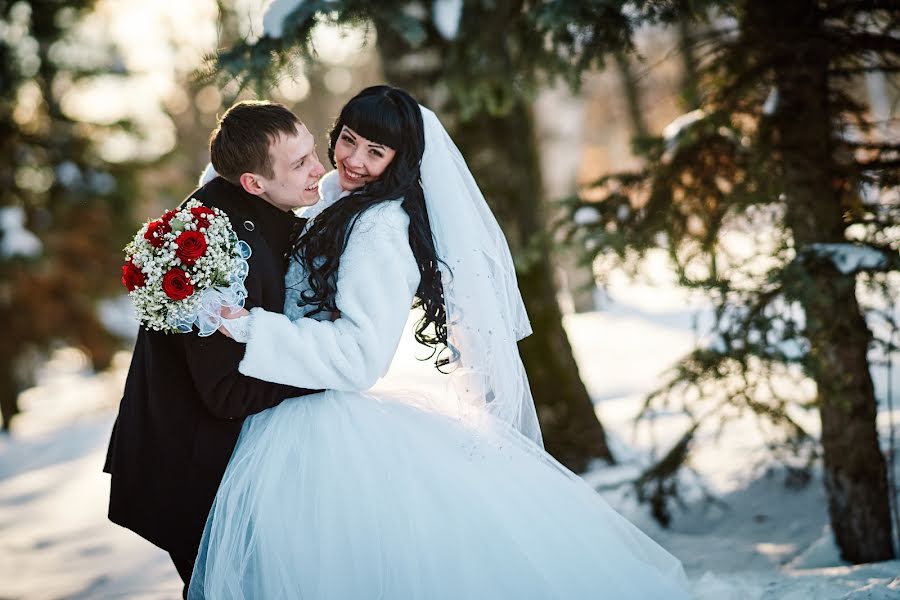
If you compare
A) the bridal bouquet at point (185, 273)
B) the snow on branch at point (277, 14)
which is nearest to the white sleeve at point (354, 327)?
the bridal bouquet at point (185, 273)

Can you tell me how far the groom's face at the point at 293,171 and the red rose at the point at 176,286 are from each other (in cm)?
53

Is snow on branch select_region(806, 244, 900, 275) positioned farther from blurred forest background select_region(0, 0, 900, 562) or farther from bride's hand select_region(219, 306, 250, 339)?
bride's hand select_region(219, 306, 250, 339)

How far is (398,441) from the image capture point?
9.09ft

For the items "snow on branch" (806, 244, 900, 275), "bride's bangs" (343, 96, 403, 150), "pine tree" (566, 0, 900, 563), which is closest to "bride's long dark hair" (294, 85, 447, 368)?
"bride's bangs" (343, 96, 403, 150)

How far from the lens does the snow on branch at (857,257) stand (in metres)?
3.56

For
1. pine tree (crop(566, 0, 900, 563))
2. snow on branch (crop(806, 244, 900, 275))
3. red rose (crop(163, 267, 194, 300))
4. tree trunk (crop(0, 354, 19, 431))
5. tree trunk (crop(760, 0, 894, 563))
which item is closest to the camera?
red rose (crop(163, 267, 194, 300))

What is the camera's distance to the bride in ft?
8.53

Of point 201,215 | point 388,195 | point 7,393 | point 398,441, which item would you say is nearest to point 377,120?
point 388,195

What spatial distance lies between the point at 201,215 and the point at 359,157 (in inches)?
25.5

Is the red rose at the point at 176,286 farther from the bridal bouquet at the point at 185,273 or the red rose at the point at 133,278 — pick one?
the red rose at the point at 133,278

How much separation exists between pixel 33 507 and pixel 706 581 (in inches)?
271

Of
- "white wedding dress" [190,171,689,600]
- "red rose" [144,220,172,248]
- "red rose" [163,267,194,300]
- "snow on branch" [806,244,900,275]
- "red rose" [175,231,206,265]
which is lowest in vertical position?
"white wedding dress" [190,171,689,600]

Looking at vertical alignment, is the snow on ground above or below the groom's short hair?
below

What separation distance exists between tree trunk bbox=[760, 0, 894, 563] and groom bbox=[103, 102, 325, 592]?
264cm
